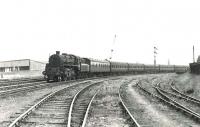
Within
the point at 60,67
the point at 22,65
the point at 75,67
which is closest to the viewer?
the point at 60,67

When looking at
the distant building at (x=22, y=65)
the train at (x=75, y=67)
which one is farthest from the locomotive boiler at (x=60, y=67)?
the distant building at (x=22, y=65)

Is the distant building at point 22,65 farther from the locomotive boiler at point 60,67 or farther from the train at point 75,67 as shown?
the locomotive boiler at point 60,67

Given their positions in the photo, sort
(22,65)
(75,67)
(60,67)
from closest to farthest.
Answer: (60,67), (75,67), (22,65)

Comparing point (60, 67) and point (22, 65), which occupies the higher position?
point (22, 65)

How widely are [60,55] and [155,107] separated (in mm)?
16039

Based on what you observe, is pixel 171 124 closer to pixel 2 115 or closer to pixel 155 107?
pixel 155 107

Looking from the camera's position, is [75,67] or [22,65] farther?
[22,65]

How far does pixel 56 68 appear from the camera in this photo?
26625 millimetres

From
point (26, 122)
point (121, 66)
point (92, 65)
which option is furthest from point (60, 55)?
point (121, 66)

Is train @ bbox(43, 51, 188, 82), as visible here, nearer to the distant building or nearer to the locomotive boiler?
the locomotive boiler

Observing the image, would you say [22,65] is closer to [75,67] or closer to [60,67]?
[75,67]

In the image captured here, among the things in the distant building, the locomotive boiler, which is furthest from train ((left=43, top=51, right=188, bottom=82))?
the distant building

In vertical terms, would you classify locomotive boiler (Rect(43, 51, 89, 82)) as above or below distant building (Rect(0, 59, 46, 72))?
below

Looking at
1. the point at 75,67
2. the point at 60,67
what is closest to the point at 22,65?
the point at 75,67
